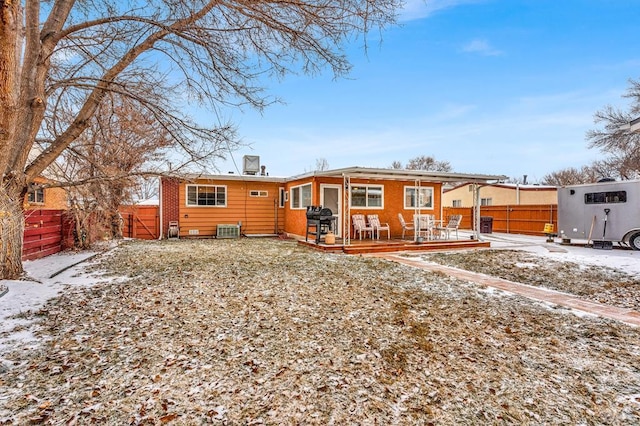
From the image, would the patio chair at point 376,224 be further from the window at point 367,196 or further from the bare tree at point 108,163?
the bare tree at point 108,163

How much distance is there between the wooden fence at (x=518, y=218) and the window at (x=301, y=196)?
9.86 metres

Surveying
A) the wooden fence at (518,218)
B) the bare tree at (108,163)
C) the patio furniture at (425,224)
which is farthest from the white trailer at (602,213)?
the bare tree at (108,163)

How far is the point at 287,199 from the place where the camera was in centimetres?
1369

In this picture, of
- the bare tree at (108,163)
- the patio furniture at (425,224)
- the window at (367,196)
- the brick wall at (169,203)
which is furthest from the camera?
the brick wall at (169,203)

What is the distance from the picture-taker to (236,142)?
19.9 feet

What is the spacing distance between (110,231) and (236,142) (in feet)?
27.1

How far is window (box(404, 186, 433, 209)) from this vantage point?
482 inches

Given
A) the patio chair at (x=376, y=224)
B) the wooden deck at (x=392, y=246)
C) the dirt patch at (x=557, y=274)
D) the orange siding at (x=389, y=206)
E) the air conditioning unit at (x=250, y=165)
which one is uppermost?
the air conditioning unit at (x=250, y=165)

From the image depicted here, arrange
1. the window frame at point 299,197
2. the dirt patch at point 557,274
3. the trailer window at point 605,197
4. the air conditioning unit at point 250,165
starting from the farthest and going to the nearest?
1. the air conditioning unit at point 250,165
2. the window frame at point 299,197
3. the trailer window at point 605,197
4. the dirt patch at point 557,274

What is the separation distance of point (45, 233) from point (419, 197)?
11.3 m

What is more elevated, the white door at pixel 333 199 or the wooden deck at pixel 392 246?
the white door at pixel 333 199

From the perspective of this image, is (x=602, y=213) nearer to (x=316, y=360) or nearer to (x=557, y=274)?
(x=557, y=274)

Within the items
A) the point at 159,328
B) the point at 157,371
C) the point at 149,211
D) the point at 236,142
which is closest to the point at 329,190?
the point at 236,142

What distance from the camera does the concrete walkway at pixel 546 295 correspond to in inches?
158
